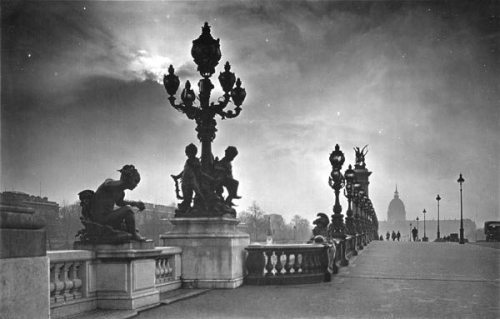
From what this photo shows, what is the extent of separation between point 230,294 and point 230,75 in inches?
225

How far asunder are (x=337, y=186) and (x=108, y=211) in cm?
1554

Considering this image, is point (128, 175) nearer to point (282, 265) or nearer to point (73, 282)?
point (73, 282)

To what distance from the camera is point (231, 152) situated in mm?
15883

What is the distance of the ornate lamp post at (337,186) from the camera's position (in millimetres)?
24562

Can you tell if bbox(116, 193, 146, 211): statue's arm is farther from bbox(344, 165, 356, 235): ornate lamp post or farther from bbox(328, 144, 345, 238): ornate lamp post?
bbox(344, 165, 356, 235): ornate lamp post

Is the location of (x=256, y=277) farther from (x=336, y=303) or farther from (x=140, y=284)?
(x=140, y=284)

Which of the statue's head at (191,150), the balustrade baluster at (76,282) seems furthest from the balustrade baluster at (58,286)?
the statue's head at (191,150)

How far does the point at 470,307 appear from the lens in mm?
11406

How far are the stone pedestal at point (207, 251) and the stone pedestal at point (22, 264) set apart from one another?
842 cm

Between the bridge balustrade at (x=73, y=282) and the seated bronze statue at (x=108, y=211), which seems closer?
the bridge balustrade at (x=73, y=282)

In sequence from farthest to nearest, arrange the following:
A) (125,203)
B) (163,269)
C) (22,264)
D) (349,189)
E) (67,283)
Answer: (349,189)
(163,269)
(125,203)
(67,283)
(22,264)

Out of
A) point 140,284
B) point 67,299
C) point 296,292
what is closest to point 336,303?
point 296,292

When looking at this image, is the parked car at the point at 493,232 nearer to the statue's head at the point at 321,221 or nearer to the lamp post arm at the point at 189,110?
the statue's head at the point at 321,221

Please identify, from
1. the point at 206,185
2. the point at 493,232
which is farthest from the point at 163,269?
the point at 493,232
